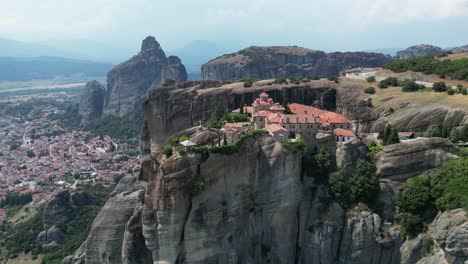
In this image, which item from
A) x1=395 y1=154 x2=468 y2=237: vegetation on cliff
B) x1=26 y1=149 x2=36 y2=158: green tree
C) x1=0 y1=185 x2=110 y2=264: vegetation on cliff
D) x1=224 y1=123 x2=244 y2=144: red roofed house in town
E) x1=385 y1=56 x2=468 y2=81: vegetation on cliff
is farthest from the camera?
x1=26 y1=149 x2=36 y2=158: green tree

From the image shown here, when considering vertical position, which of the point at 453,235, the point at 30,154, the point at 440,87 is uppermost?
the point at 440,87

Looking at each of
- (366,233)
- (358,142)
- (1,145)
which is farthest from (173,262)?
(1,145)

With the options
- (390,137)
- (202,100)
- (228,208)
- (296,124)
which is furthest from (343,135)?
(202,100)

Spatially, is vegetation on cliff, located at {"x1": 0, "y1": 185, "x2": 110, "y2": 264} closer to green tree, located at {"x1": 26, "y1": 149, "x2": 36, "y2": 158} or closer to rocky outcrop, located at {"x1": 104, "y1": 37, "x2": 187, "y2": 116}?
green tree, located at {"x1": 26, "y1": 149, "x2": 36, "y2": 158}

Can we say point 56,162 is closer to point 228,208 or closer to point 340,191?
point 228,208

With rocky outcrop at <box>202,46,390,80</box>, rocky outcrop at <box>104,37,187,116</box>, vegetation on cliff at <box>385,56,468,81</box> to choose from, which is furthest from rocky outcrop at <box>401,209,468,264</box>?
rocky outcrop at <box>104,37,187,116</box>

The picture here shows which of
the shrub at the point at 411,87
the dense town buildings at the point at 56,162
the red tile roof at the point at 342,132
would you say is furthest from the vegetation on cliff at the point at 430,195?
the dense town buildings at the point at 56,162

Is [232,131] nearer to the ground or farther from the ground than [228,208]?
farther from the ground
